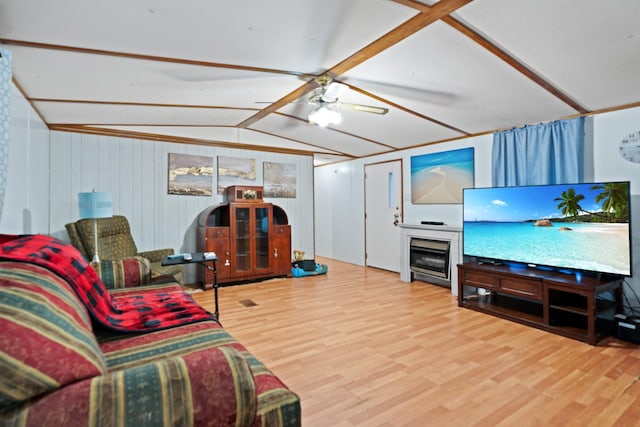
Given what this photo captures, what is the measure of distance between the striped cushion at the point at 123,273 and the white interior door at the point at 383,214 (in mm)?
4038

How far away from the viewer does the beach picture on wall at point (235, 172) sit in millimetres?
5387

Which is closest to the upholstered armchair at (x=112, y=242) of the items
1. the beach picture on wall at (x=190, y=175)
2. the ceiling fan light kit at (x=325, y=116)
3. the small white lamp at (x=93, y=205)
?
the small white lamp at (x=93, y=205)

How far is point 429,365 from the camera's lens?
2.43 metres

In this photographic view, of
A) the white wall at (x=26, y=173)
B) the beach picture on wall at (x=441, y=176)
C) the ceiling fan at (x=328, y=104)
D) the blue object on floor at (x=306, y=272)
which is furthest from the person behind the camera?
the blue object on floor at (x=306, y=272)

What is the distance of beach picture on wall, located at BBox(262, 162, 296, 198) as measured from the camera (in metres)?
5.86

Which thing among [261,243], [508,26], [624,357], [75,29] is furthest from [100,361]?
[261,243]

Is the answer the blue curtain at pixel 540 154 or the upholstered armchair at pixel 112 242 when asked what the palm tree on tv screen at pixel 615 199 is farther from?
the upholstered armchair at pixel 112 242

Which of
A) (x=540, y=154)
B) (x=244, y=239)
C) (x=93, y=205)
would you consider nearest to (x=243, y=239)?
(x=244, y=239)

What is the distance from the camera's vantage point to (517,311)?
3.50 meters

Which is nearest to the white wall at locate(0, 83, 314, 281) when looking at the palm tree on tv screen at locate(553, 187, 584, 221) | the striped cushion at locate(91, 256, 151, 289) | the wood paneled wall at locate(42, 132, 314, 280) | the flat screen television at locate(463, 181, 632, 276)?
the wood paneled wall at locate(42, 132, 314, 280)

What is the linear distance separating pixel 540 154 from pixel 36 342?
4403 mm

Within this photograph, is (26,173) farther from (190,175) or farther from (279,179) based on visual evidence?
(279,179)

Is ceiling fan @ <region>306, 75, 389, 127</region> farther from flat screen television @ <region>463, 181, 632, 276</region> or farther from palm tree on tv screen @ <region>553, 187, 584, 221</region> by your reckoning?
palm tree on tv screen @ <region>553, 187, 584, 221</region>

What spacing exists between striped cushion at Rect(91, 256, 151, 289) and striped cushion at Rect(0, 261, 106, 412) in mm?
1467
